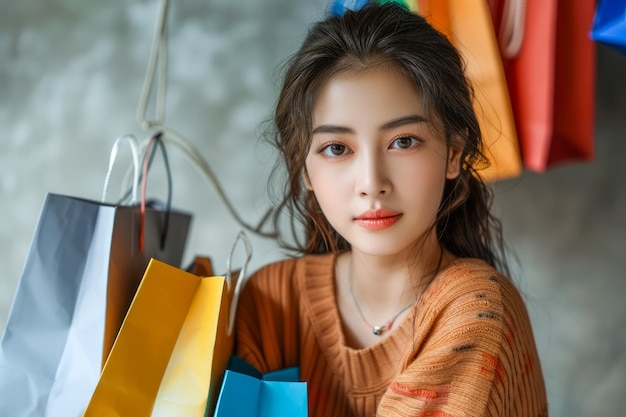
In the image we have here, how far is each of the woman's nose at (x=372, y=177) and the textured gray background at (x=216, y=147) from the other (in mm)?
503

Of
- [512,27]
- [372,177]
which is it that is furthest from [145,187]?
[512,27]

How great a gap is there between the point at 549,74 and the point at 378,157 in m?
0.35

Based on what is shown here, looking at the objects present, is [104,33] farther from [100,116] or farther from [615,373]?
[615,373]

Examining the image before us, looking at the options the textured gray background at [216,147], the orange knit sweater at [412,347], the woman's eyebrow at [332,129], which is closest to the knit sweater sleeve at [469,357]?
the orange knit sweater at [412,347]

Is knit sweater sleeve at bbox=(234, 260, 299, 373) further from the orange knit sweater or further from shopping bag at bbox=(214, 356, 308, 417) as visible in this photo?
shopping bag at bbox=(214, 356, 308, 417)

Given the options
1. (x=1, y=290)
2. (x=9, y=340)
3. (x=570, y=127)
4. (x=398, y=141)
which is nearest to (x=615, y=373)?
(x=570, y=127)

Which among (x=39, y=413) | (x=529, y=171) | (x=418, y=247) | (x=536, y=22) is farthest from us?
(x=529, y=171)

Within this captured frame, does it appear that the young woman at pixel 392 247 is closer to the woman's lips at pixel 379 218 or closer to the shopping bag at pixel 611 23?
the woman's lips at pixel 379 218

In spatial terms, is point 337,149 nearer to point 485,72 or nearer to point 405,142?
point 405,142

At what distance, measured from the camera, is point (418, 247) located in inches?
32.9

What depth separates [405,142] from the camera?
2.43 ft

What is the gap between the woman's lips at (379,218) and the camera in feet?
2.43

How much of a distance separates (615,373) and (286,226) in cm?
67

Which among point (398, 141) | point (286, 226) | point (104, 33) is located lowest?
point (286, 226)
